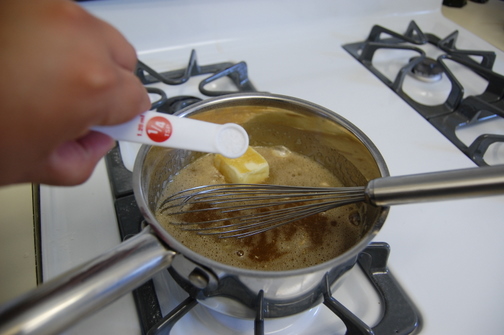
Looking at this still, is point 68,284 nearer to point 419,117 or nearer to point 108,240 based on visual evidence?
point 108,240

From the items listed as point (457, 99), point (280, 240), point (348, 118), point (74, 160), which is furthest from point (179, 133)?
point (457, 99)

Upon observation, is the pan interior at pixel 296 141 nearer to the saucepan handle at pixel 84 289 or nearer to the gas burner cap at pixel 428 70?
the saucepan handle at pixel 84 289

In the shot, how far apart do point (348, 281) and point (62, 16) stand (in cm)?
37

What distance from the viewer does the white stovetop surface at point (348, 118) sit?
1.35ft

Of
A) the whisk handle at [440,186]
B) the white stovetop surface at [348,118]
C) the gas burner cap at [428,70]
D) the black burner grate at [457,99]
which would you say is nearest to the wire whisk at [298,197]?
the whisk handle at [440,186]

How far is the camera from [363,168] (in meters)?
0.45

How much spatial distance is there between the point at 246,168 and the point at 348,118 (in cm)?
24

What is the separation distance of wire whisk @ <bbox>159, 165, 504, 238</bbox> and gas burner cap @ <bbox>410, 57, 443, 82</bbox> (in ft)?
1.45

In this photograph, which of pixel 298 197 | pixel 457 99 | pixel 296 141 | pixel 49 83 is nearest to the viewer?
pixel 49 83

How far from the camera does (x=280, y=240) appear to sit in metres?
0.44

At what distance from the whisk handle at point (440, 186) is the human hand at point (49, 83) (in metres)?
0.23

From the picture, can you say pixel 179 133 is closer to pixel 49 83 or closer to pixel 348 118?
pixel 49 83

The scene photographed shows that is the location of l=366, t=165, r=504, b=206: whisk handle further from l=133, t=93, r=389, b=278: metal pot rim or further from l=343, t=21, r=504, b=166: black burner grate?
l=343, t=21, r=504, b=166: black burner grate

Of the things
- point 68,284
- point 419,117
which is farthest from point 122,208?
point 419,117
